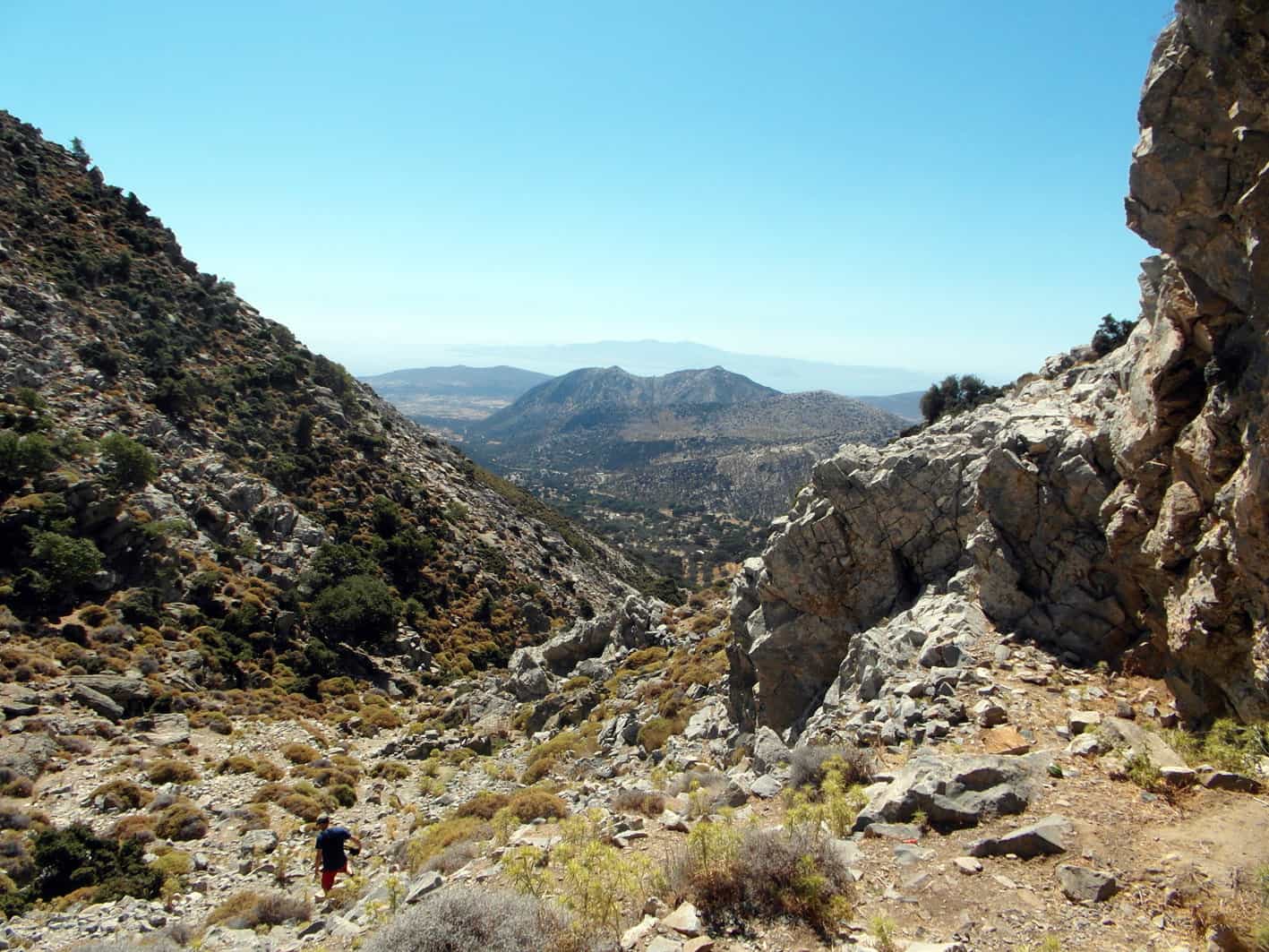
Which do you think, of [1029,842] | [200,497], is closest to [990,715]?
[1029,842]

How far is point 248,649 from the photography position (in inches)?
1384

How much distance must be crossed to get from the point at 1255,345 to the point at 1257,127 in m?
3.09

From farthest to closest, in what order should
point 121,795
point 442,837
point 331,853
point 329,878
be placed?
1. point 121,795
2. point 442,837
3. point 331,853
4. point 329,878

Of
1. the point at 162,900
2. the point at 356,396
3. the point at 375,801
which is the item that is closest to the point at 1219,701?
the point at 162,900

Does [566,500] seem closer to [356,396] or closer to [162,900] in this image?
[356,396]

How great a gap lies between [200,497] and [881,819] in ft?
152

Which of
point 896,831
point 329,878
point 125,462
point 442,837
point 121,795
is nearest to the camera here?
point 896,831

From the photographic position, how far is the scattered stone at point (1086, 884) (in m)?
7.20

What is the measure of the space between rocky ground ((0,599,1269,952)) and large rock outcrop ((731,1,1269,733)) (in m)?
1.55

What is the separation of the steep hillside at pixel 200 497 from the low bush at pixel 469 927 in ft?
92.2

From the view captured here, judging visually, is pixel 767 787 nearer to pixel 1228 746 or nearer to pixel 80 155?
pixel 1228 746

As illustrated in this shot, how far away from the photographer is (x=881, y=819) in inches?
370

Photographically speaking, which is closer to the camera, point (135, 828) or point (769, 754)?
point (769, 754)

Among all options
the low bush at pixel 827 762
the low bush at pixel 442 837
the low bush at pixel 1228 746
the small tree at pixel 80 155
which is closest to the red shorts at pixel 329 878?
the low bush at pixel 442 837
